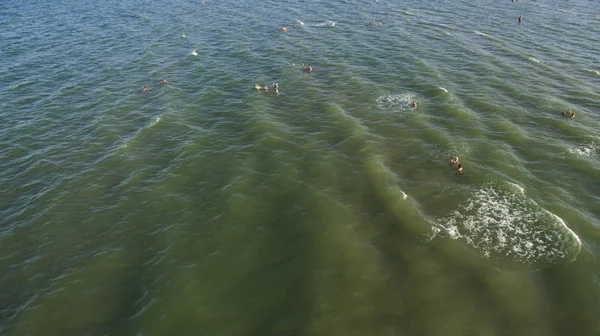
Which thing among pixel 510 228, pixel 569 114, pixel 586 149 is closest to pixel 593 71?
pixel 569 114

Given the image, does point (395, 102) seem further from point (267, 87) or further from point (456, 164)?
point (267, 87)

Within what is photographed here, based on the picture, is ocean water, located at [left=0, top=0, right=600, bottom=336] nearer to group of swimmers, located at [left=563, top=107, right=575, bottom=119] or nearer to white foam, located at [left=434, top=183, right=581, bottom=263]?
white foam, located at [left=434, top=183, right=581, bottom=263]

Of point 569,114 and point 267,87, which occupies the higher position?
point 569,114

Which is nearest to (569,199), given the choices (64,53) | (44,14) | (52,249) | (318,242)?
(318,242)

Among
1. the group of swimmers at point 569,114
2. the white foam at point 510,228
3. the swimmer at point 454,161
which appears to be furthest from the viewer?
the group of swimmers at point 569,114

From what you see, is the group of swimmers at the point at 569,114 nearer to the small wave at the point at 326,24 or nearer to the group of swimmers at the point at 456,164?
the group of swimmers at the point at 456,164

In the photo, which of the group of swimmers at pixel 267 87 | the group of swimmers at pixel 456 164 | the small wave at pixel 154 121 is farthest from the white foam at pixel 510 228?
the small wave at pixel 154 121
